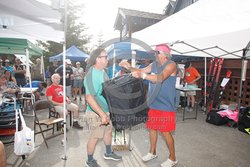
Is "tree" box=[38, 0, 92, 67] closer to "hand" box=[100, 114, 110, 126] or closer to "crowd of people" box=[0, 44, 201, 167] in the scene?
"crowd of people" box=[0, 44, 201, 167]

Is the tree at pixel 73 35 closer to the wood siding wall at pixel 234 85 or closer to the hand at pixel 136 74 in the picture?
the wood siding wall at pixel 234 85

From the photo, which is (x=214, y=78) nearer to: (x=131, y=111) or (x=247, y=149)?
(x=247, y=149)

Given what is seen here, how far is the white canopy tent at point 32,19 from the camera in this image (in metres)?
2.74

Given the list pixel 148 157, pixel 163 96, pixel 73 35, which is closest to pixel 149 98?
pixel 163 96

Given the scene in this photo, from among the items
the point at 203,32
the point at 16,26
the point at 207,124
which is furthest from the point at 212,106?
the point at 16,26

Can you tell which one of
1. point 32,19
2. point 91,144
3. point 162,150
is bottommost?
point 162,150

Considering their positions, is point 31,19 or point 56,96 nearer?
point 31,19

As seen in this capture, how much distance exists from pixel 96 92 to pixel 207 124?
4.36 metres

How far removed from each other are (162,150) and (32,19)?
332cm

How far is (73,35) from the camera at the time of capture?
23.5 m

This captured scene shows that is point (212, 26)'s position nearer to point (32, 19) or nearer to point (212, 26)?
point (212, 26)

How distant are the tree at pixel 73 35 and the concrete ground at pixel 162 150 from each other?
20232 millimetres

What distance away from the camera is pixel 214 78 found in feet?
24.3

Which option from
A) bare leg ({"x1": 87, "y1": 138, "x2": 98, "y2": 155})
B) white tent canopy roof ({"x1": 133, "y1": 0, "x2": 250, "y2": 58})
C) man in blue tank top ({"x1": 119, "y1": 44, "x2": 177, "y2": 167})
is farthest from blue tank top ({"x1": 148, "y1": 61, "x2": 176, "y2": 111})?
white tent canopy roof ({"x1": 133, "y1": 0, "x2": 250, "y2": 58})
